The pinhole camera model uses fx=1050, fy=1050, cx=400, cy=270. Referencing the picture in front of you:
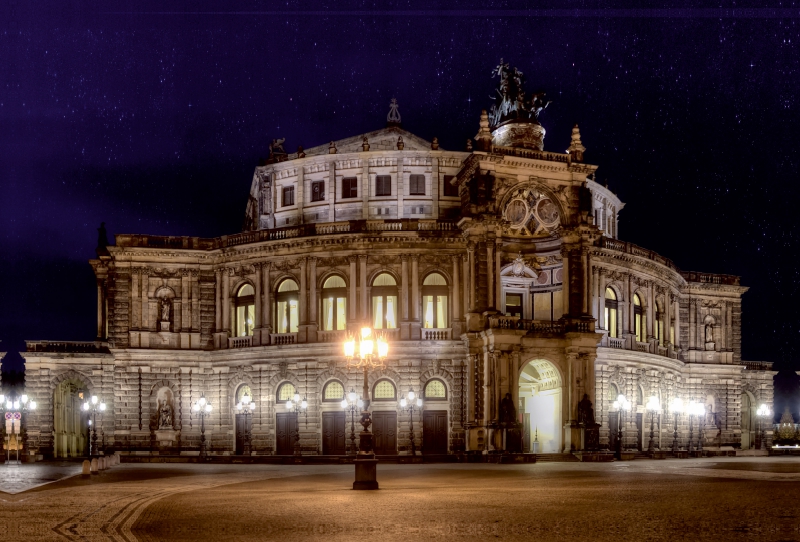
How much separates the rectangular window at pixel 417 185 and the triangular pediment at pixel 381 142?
3.11 meters

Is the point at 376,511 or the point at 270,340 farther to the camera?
the point at 270,340

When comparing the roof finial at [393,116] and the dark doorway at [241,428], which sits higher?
the roof finial at [393,116]

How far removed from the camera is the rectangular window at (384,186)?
75375 millimetres

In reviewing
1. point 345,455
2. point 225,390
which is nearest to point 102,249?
point 225,390

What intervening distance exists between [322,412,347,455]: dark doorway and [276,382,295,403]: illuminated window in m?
3.09

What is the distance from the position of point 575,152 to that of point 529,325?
11.9 m

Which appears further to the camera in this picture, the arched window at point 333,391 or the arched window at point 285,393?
the arched window at point 285,393

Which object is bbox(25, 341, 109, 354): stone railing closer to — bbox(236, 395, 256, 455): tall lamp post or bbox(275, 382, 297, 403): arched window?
bbox(236, 395, 256, 455): tall lamp post

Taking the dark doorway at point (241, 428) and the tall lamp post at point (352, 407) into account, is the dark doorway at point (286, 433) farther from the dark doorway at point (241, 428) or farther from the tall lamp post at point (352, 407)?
the tall lamp post at point (352, 407)

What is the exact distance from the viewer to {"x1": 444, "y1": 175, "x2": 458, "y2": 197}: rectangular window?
2948 inches

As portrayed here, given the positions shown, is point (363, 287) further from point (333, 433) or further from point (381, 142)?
point (381, 142)

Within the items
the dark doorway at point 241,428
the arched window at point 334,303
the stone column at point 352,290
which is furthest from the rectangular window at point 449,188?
the dark doorway at point 241,428

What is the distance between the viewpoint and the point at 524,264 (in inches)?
2741

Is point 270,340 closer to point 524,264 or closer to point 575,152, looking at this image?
point 524,264
